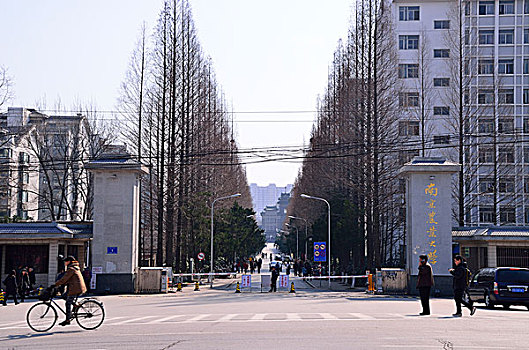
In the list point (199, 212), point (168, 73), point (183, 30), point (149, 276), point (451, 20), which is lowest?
point (149, 276)

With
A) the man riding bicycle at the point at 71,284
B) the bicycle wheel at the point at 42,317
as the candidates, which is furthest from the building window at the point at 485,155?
the bicycle wheel at the point at 42,317

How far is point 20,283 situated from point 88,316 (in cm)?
1813

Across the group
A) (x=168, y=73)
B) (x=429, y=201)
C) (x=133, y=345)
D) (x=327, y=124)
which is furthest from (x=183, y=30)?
(x=133, y=345)

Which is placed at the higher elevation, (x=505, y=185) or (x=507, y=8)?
(x=507, y=8)

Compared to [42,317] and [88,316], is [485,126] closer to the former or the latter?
[88,316]

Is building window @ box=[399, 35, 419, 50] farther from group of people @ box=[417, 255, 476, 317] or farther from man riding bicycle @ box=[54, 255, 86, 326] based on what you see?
man riding bicycle @ box=[54, 255, 86, 326]

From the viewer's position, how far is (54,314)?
610 inches

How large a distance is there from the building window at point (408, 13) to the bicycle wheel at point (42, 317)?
62394 millimetres

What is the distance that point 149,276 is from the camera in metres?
35.6

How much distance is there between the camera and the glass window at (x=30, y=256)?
35.2 metres

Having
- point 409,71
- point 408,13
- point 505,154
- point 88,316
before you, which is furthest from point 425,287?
point 408,13

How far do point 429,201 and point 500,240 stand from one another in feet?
13.3

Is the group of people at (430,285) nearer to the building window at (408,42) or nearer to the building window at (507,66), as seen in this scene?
the building window at (408,42)

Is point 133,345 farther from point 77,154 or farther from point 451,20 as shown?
point 451,20
